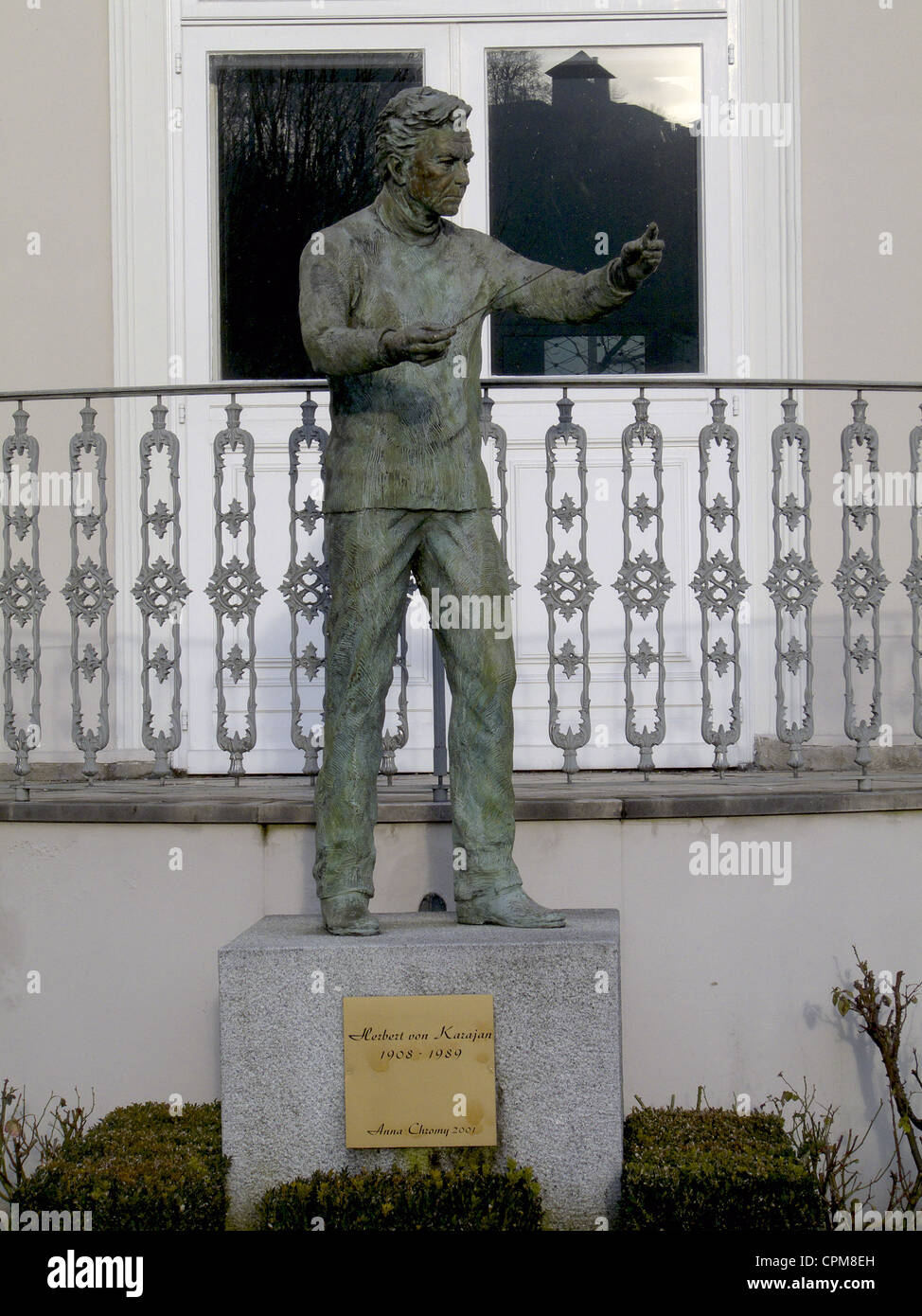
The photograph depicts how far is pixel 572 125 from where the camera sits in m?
6.43

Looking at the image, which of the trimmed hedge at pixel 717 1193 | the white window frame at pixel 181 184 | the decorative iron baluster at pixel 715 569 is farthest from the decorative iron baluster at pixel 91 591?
the trimmed hedge at pixel 717 1193

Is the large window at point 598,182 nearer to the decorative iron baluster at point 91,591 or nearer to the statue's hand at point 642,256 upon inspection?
the decorative iron baluster at point 91,591

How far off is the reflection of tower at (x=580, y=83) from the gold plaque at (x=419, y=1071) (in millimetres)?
3924

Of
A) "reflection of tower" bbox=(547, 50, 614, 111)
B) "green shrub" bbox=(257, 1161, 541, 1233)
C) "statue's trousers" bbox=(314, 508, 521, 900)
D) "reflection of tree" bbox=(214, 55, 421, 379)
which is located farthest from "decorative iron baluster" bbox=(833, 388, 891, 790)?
"reflection of tree" bbox=(214, 55, 421, 379)

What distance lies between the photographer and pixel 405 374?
3.88 meters

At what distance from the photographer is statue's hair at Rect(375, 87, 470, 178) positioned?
3.81m

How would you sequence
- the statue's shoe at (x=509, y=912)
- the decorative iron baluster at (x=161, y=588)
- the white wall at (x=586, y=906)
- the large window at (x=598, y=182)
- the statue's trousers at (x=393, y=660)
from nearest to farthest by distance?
1. the statue's trousers at (x=393, y=660)
2. the statue's shoe at (x=509, y=912)
3. the white wall at (x=586, y=906)
4. the decorative iron baluster at (x=161, y=588)
5. the large window at (x=598, y=182)

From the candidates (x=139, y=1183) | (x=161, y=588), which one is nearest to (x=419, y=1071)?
(x=139, y=1183)

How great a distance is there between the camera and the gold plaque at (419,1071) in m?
3.80

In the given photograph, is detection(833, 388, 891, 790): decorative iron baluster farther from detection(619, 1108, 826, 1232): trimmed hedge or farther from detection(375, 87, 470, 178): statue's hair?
detection(375, 87, 470, 178): statue's hair

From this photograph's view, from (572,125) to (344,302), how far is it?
296 cm

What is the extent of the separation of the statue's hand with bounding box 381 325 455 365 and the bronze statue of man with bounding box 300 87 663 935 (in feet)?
1.37

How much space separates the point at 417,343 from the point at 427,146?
733 millimetres

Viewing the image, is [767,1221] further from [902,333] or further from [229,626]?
[902,333]
